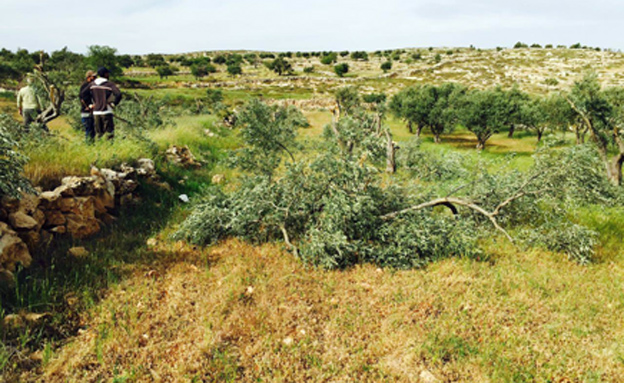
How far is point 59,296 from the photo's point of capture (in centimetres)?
399

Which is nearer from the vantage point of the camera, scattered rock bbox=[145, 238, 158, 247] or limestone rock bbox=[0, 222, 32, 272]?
limestone rock bbox=[0, 222, 32, 272]

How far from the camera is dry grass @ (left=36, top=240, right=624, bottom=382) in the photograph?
331 cm

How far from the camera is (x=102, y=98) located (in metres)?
8.83

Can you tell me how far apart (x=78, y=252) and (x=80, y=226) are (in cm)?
77

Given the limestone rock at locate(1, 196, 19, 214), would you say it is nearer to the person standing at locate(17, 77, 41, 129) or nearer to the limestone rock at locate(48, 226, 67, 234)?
the limestone rock at locate(48, 226, 67, 234)

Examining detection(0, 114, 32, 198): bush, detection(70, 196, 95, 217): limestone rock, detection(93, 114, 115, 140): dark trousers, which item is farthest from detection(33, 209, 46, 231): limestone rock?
detection(93, 114, 115, 140): dark trousers

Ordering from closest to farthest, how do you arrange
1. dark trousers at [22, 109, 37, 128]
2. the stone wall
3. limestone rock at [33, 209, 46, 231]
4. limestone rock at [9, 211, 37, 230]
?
the stone wall, limestone rock at [9, 211, 37, 230], limestone rock at [33, 209, 46, 231], dark trousers at [22, 109, 37, 128]

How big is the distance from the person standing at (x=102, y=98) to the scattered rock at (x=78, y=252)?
4.96 metres

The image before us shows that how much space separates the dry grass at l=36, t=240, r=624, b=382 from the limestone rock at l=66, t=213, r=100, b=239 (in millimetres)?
1596

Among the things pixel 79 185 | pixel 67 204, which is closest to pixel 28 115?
pixel 79 185

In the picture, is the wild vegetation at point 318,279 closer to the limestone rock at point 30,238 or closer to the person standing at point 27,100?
the limestone rock at point 30,238

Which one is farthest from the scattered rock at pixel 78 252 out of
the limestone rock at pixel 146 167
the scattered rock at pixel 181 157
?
the scattered rock at pixel 181 157

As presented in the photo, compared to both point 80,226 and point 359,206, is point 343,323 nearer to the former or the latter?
point 359,206

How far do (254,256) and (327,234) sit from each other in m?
1.51
